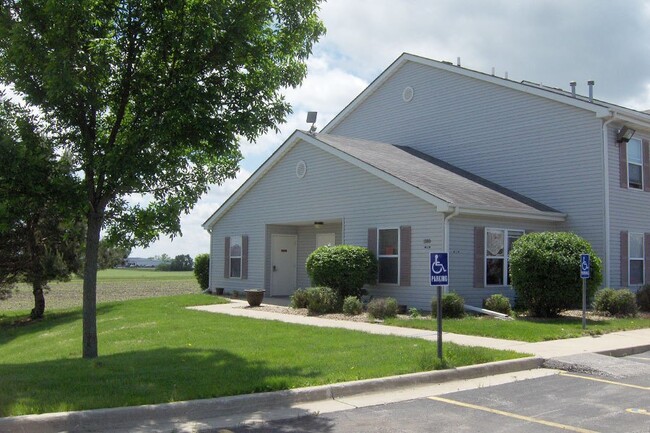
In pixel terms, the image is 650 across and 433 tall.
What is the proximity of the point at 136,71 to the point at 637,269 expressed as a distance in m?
17.1

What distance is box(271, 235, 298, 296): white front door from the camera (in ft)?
75.8

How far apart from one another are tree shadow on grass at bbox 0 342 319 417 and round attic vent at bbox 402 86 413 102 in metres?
16.9

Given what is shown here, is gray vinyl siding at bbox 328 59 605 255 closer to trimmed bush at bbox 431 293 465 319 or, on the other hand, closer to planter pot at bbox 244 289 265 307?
trimmed bush at bbox 431 293 465 319

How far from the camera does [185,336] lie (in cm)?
1297

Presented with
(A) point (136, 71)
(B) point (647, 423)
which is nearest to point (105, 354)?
(A) point (136, 71)

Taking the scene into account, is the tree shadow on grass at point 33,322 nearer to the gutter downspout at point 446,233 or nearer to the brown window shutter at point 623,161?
the gutter downspout at point 446,233

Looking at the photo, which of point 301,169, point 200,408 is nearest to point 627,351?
point 200,408

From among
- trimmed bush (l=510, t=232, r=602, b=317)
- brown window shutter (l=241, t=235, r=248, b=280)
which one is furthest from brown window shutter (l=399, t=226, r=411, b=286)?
brown window shutter (l=241, t=235, r=248, b=280)

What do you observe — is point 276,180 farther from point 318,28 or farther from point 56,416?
point 56,416

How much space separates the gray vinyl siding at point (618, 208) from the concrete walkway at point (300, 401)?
794 cm

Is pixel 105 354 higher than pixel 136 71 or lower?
lower

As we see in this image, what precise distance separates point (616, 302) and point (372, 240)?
676 centimetres

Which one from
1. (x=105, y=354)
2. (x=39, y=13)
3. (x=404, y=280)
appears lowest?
(x=105, y=354)

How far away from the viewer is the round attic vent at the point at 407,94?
24828 mm
